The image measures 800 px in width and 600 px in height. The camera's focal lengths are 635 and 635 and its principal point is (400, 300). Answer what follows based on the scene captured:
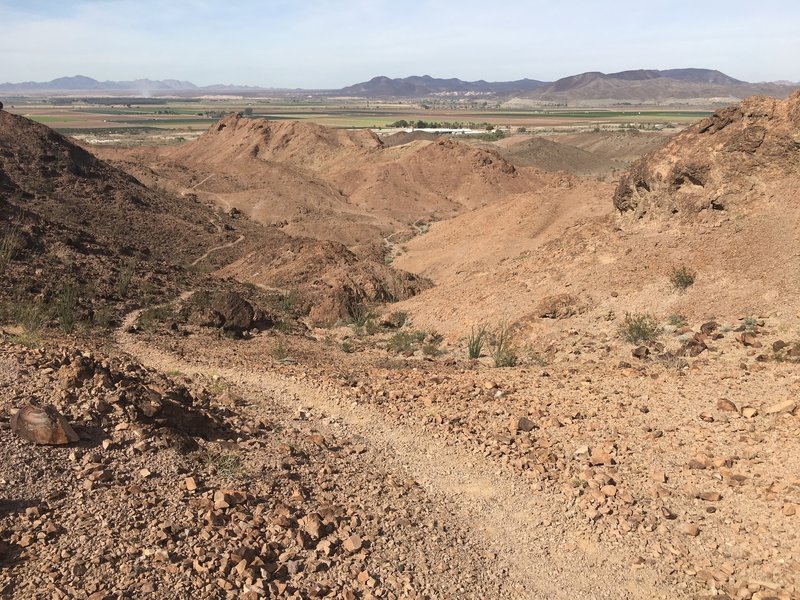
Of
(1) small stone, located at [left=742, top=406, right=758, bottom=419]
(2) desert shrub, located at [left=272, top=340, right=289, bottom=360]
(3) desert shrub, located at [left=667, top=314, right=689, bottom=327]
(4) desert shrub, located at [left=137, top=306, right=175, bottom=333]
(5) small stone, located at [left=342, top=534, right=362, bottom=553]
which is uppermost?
(3) desert shrub, located at [left=667, top=314, right=689, bottom=327]

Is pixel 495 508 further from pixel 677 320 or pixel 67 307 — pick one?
pixel 67 307

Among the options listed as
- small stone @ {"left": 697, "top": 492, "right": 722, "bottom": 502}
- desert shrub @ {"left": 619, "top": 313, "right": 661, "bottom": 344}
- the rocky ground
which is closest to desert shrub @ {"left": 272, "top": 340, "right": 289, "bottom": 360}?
Result: the rocky ground

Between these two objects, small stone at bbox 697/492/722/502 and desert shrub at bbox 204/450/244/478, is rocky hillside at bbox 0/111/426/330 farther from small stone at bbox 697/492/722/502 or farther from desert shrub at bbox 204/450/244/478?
small stone at bbox 697/492/722/502

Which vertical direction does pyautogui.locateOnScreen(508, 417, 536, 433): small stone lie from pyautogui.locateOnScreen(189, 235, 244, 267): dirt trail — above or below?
above

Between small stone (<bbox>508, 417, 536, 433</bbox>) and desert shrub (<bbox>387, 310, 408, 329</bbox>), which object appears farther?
desert shrub (<bbox>387, 310, 408, 329</bbox>)

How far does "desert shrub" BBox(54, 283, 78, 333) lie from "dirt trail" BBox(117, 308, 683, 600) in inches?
227

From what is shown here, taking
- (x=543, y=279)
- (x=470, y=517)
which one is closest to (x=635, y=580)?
(x=470, y=517)

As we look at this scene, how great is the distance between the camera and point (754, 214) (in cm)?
1423

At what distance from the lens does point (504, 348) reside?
1267 centimetres

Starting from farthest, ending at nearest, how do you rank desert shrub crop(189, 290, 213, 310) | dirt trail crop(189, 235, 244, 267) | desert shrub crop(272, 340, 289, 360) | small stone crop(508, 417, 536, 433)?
1. dirt trail crop(189, 235, 244, 267)
2. desert shrub crop(189, 290, 213, 310)
3. desert shrub crop(272, 340, 289, 360)
4. small stone crop(508, 417, 536, 433)

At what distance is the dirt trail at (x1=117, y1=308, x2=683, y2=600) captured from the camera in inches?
233

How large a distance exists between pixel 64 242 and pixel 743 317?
17928mm

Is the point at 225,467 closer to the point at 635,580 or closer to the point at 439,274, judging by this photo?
the point at 635,580

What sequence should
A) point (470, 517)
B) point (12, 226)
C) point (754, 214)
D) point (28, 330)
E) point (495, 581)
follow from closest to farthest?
point (495, 581) → point (470, 517) → point (28, 330) → point (754, 214) → point (12, 226)
